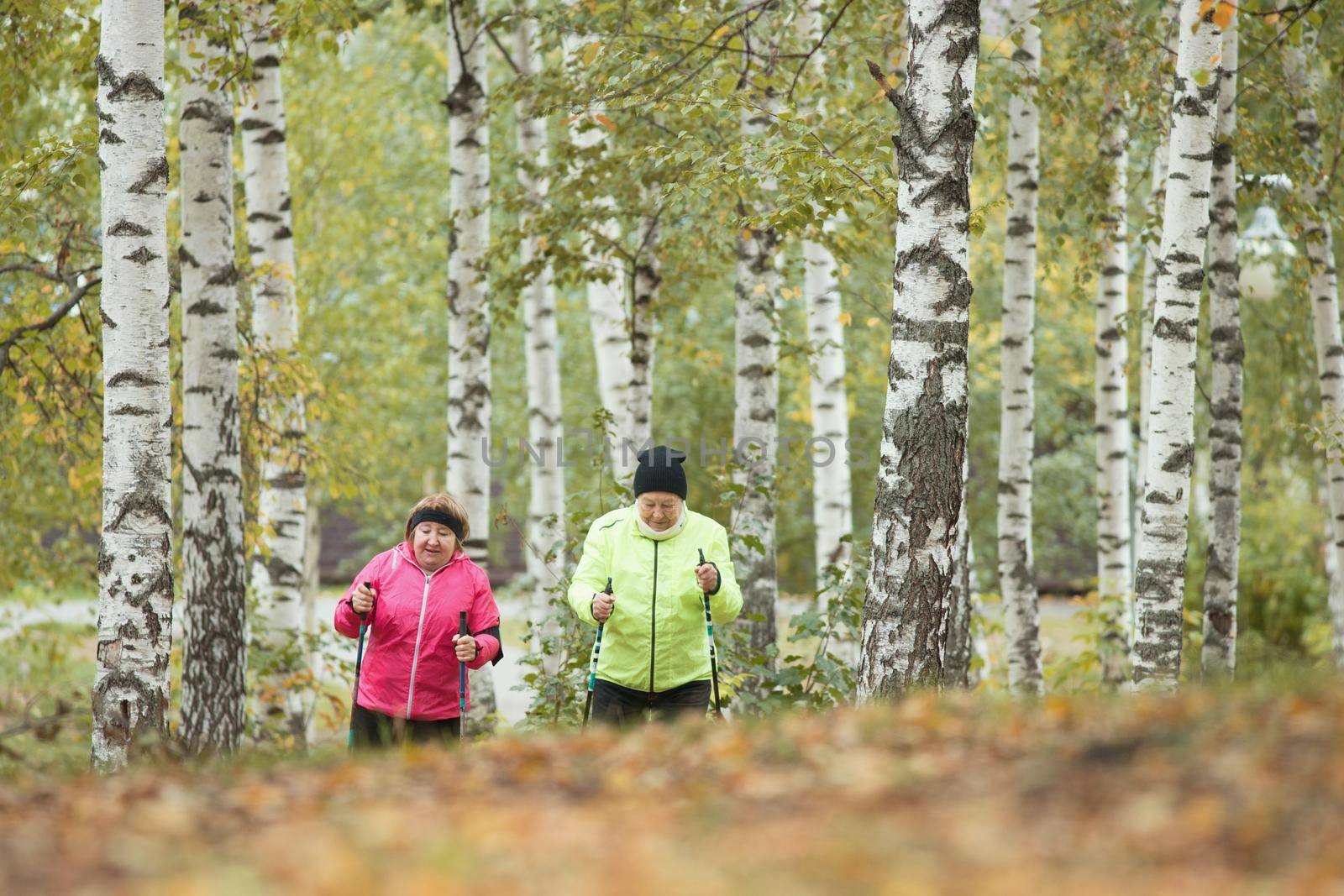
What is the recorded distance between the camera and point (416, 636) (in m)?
5.69

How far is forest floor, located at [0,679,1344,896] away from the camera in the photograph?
2.32 metres

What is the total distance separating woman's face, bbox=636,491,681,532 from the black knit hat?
3cm

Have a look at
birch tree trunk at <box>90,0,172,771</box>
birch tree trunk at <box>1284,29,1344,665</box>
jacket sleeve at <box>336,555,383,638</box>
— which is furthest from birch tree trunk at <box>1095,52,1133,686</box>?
birch tree trunk at <box>90,0,172,771</box>

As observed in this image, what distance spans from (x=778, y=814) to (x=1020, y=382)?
7481 millimetres

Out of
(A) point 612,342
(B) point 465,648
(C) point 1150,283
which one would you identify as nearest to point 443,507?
(B) point 465,648

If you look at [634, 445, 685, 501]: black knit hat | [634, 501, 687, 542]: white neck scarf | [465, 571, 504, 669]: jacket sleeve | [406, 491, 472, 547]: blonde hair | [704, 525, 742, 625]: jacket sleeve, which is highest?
[634, 445, 685, 501]: black knit hat

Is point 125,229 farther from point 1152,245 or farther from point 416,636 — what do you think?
point 1152,245

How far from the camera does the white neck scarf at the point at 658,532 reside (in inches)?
221

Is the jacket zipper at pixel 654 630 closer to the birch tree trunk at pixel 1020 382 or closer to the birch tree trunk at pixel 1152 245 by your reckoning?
the birch tree trunk at pixel 1152 245

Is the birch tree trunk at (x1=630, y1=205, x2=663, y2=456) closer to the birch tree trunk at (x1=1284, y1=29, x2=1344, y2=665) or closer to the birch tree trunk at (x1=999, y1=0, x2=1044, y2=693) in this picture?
the birch tree trunk at (x1=999, y1=0, x2=1044, y2=693)

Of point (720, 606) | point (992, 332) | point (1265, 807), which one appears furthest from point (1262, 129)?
point (992, 332)

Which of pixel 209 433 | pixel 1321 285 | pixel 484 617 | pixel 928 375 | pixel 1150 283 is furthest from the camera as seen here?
pixel 1150 283

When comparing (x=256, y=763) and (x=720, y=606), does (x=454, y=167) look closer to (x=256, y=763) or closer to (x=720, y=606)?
(x=720, y=606)

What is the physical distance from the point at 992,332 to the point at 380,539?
455 inches
